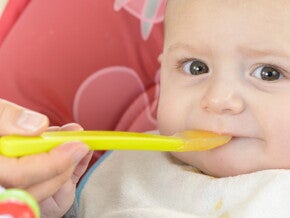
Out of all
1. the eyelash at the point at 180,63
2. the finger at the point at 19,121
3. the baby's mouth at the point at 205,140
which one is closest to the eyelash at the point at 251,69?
the eyelash at the point at 180,63

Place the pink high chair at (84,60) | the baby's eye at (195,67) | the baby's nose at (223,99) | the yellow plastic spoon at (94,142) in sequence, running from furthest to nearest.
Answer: the pink high chair at (84,60), the baby's eye at (195,67), the baby's nose at (223,99), the yellow plastic spoon at (94,142)

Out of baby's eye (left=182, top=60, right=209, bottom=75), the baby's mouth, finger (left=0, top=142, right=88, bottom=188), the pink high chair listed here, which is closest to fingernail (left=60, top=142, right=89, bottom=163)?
finger (left=0, top=142, right=88, bottom=188)

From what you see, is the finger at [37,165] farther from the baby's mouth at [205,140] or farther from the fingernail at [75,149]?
the baby's mouth at [205,140]

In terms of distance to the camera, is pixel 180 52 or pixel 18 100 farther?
pixel 18 100

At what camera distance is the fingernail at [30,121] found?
779mm

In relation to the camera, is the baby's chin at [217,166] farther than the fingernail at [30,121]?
Yes

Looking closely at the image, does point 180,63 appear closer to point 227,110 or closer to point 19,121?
point 227,110

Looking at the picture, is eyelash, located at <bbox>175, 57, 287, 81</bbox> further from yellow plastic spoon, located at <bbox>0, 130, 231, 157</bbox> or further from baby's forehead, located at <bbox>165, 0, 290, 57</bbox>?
yellow plastic spoon, located at <bbox>0, 130, 231, 157</bbox>

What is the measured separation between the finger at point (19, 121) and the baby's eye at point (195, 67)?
369 millimetres

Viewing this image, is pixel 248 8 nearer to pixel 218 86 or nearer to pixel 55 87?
pixel 218 86

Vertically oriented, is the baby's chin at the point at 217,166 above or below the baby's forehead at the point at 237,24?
below

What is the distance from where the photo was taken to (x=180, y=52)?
43.8 inches

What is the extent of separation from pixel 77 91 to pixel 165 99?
10.3 inches

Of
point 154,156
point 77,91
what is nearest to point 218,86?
point 154,156
